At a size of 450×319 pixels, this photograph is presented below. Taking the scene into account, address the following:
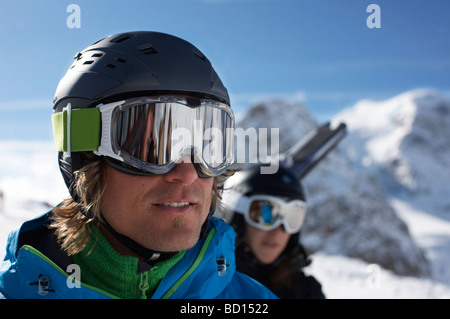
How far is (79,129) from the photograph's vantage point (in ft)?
5.64

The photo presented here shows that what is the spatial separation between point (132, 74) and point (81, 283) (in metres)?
0.97

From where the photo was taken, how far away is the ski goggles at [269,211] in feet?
13.0

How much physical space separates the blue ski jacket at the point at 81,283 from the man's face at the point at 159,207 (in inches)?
8.4

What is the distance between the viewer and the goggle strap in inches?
65.8

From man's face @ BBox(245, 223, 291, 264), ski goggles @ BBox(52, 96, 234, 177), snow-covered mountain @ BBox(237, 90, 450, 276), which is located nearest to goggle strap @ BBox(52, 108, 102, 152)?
ski goggles @ BBox(52, 96, 234, 177)

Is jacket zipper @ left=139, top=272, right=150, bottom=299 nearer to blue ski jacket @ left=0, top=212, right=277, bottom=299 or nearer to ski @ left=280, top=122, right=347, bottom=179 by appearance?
blue ski jacket @ left=0, top=212, right=277, bottom=299

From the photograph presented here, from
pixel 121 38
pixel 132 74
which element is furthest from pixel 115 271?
pixel 121 38

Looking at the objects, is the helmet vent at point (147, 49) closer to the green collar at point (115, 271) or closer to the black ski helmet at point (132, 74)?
the black ski helmet at point (132, 74)

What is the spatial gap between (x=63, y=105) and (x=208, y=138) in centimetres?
82

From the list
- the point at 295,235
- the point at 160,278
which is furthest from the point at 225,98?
the point at 295,235

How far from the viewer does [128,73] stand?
1660 mm

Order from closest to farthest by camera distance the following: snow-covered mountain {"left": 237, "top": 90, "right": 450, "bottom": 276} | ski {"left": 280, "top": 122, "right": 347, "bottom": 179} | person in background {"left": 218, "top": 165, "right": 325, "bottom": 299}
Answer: person in background {"left": 218, "top": 165, "right": 325, "bottom": 299}
ski {"left": 280, "top": 122, "right": 347, "bottom": 179}
snow-covered mountain {"left": 237, "top": 90, "right": 450, "bottom": 276}

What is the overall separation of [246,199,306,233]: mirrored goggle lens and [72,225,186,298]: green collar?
245 centimetres
